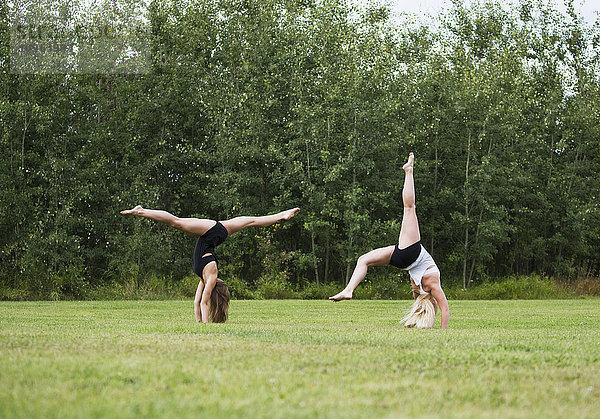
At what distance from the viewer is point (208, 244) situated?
11000 mm

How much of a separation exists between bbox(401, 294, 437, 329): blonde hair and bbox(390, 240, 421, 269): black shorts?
75cm

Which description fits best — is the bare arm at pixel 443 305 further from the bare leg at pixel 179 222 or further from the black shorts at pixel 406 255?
the bare leg at pixel 179 222

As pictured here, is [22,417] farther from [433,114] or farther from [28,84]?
[433,114]

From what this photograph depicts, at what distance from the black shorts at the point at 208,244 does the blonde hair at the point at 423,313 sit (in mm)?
3288

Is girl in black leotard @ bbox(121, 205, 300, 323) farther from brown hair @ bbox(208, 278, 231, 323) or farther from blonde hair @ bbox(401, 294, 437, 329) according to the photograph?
blonde hair @ bbox(401, 294, 437, 329)

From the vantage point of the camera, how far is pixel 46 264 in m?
25.6

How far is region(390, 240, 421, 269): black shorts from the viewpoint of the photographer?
10.4m

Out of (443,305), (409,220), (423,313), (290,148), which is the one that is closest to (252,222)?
(409,220)

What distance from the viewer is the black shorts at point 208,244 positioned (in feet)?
35.6

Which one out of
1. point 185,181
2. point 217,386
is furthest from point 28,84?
point 217,386

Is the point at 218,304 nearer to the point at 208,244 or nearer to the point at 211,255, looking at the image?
the point at 211,255

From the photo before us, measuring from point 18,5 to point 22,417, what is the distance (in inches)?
1089

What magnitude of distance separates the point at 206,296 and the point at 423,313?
3480 mm

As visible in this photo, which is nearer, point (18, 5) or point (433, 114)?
point (18, 5)
